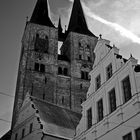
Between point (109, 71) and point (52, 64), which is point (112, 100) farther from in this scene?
point (52, 64)

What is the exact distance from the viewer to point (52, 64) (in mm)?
37875

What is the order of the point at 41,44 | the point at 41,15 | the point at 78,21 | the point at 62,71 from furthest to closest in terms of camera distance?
the point at 78,21 → the point at 41,15 → the point at 41,44 → the point at 62,71

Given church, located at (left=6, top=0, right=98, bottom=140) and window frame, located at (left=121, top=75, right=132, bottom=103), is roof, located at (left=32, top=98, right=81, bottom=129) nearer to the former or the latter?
window frame, located at (left=121, top=75, right=132, bottom=103)

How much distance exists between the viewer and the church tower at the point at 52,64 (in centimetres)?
3528

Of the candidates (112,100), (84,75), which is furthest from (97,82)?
(84,75)

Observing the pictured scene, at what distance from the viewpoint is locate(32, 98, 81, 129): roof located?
1783cm

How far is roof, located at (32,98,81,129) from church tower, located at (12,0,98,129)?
42.1 feet

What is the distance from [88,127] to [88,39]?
31.2 meters

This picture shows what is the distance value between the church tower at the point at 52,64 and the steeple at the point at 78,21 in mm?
175

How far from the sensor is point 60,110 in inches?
800

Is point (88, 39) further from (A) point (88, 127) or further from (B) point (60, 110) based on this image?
(A) point (88, 127)

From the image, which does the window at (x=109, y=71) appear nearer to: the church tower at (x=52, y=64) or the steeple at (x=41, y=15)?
the church tower at (x=52, y=64)

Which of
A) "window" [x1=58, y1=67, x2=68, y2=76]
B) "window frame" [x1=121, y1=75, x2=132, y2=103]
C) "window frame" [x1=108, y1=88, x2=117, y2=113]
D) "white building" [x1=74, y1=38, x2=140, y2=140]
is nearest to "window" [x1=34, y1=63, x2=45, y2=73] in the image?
"window" [x1=58, y1=67, x2=68, y2=76]

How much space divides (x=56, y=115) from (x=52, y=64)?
19.3 metres
